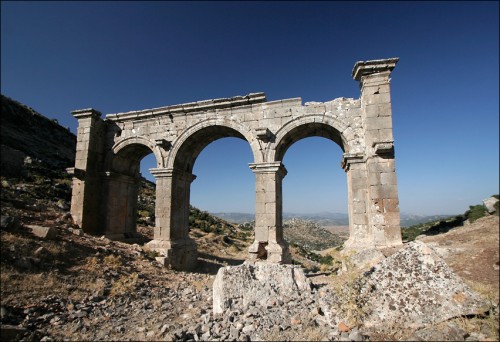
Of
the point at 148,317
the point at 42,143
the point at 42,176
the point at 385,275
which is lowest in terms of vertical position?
the point at 148,317

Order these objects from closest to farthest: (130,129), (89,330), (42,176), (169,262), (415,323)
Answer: (415,323), (89,330), (169,262), (130,129), (42,176)

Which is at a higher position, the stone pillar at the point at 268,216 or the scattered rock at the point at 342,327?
the stone pillar at the point at 268,216

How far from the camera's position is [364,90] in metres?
8.31

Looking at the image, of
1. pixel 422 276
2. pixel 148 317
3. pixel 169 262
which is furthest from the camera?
pixel 169 262

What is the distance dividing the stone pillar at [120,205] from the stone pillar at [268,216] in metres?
5.65

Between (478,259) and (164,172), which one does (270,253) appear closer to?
(164,172)

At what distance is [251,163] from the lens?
30.4 ft

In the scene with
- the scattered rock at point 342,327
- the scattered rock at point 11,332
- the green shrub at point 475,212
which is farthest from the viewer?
the green shrub at point 475,212

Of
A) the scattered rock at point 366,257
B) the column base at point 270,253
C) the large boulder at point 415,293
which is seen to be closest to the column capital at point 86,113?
the column base at point 270,253

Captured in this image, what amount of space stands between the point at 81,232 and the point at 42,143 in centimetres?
1909

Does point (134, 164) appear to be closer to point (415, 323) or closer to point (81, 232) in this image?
point (81, 232)

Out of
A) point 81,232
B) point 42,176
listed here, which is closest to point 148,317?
point 81,232

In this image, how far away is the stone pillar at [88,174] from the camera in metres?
10.6

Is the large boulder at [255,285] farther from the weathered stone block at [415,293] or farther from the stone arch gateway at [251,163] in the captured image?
the stone arch gateway at [251,163]
